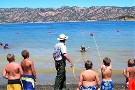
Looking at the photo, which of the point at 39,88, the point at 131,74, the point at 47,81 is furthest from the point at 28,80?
the point at 47,81

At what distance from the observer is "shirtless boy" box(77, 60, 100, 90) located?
8.87 meters

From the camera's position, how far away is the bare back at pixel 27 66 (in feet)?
31.8

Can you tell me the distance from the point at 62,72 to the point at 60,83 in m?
0.36

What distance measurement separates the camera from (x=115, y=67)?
22.6m

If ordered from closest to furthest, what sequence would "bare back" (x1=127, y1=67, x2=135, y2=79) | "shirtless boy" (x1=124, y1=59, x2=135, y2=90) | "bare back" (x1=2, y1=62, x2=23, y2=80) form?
"bare back" (x1=2, y1=62, x2=23, y2=80)
"shirtless boy" (x1=124, y1=59, x2=135, y2=90)
"bare back" (x1=127, y1=67, x2=135, y2=79)

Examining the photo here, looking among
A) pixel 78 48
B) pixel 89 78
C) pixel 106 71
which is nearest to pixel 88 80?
pixel 89 78

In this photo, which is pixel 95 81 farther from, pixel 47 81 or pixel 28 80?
pixel 47 81

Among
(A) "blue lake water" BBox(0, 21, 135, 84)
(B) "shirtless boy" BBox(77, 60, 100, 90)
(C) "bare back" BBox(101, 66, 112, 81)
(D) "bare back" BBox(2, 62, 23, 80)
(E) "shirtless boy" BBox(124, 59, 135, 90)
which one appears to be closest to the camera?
(B) "shirtless boy" BBox(77, 60, 100, 90)

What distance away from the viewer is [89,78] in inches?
350

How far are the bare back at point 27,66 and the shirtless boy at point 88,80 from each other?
1359 mm

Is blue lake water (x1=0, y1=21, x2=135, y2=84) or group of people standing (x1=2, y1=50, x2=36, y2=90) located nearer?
group of people standing (x1=2, y1=50, x2=36, y2=90)

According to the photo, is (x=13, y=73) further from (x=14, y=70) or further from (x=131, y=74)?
(x=131, y=74)

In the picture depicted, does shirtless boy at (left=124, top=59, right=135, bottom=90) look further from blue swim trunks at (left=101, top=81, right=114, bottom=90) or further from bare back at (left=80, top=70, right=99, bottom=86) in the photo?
bare back at (left=80, top=70, right=99, bottom=86)

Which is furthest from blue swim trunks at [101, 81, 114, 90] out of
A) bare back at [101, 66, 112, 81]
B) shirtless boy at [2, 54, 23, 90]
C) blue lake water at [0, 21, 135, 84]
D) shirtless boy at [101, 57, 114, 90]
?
blue lake water at [0, 21, 135, 84]
